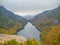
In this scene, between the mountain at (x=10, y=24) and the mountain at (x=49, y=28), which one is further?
the mountain at (x=10, y=24)

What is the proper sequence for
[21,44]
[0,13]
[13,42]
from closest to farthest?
1. [13,42]
2. [21,44]
3. [0,13]

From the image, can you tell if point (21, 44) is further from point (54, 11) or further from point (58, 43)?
point (54, 11)

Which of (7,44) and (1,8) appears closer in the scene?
(7,44)

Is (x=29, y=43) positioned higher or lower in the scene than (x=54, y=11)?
lower

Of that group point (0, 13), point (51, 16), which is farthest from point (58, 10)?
point (0, 13)

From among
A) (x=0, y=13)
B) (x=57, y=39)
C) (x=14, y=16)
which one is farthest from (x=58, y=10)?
(x=57, y=39)

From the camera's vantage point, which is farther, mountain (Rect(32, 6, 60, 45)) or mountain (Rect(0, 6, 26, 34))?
mountain (Rect(0, 6, 26, 34))

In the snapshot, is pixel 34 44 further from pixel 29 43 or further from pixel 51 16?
pixel 51 16

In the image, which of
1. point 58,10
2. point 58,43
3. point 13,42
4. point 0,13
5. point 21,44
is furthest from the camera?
point 58,10

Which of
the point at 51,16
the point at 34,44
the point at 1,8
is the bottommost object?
the point at 34,44

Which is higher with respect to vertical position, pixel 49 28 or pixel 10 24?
pixel 10 24

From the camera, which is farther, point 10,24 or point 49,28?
point 10,24
